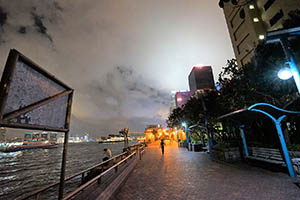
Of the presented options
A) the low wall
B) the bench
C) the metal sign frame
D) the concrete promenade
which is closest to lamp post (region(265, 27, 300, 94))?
the concrete promenade

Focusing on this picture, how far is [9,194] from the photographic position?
1257cm

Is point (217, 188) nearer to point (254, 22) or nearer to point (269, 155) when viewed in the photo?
point (269, 155)

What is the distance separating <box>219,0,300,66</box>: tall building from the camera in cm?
2112

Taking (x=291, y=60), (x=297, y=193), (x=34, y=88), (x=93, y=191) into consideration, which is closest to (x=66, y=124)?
(x=34, y=88)

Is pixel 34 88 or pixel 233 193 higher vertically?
pixel 34 88

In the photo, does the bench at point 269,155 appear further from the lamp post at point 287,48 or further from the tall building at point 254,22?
the tall building at point 254,22

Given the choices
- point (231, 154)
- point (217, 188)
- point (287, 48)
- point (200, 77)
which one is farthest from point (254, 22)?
point (200, 77)

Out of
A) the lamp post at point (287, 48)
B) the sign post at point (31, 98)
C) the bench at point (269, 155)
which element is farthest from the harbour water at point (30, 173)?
the lamp post at point (287, 48)

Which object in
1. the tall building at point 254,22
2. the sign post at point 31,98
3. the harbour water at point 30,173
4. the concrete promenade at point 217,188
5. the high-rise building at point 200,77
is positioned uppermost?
the high-rise building at point 200,77

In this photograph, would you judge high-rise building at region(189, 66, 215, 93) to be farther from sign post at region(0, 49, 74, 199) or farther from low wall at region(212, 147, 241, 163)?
sign post at region(0, 49, 74, 199)

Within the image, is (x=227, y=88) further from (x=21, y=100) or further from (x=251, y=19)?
(x=251, y=19)

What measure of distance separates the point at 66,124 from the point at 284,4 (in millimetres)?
31577

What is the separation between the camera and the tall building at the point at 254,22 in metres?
21.1

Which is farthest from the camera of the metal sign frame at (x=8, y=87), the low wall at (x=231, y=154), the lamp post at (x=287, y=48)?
the low wall at (x=231, y=154)
